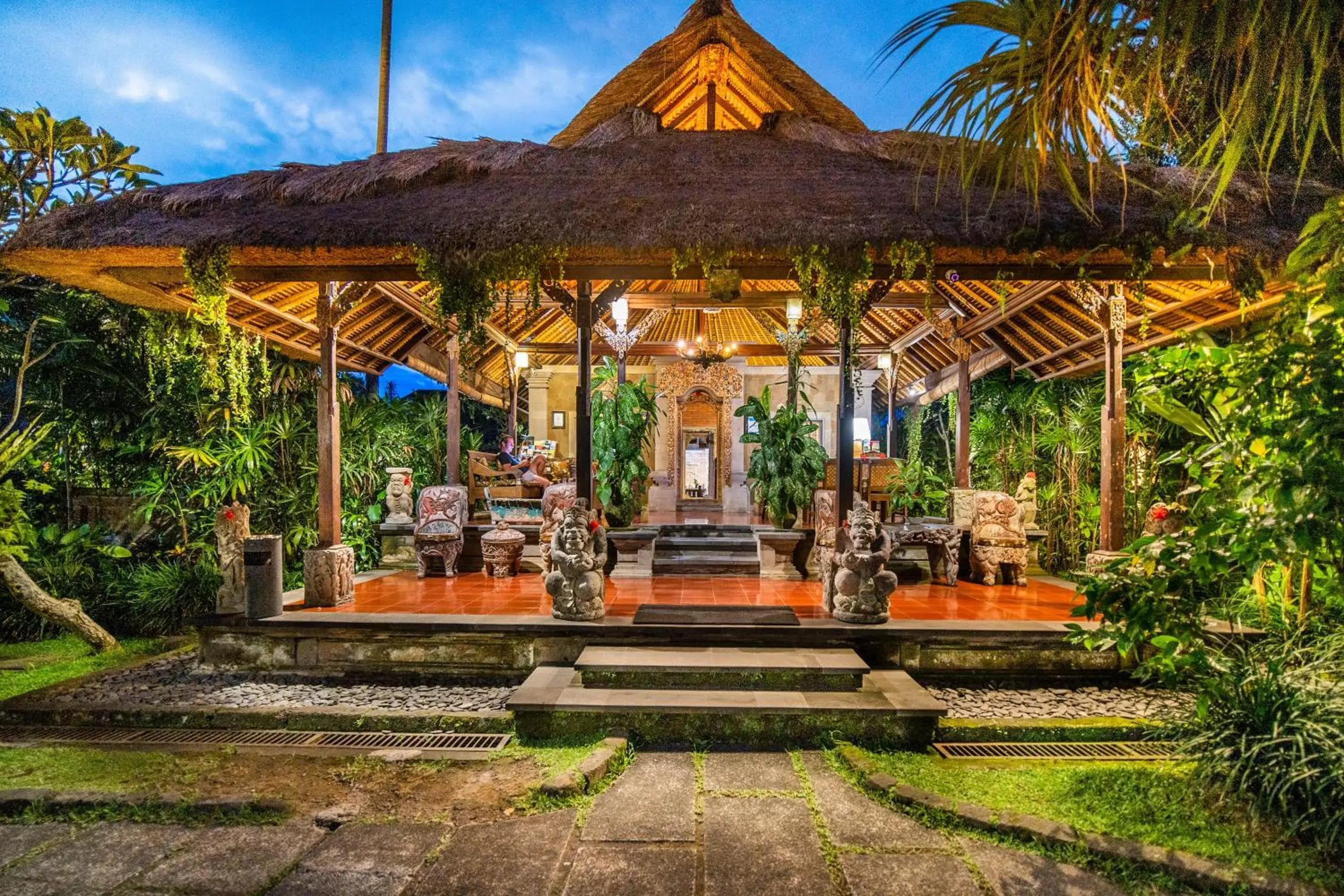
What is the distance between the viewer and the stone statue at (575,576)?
17.1 feet

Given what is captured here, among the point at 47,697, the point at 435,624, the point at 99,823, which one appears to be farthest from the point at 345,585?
the point at 99,823

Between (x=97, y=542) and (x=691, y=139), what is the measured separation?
7.62 metres

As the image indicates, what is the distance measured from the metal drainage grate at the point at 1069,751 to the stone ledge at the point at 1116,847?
0.83 meters

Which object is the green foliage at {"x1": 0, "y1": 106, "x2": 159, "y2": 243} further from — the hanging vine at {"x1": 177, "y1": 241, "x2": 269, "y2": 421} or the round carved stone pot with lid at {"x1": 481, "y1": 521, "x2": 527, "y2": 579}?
the round carved stone pot with lid at {"x1": 481, "y1": 521, "x2": 527, "y2": 579}

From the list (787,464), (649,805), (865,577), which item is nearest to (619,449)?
(787,464)

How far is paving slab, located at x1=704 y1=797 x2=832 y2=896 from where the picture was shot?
2.52 metres

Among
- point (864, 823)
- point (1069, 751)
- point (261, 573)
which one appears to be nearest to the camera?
point (864, 823)

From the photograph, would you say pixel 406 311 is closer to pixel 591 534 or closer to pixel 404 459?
pixel 404 459

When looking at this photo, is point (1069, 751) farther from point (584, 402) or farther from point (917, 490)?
point (917, 490)

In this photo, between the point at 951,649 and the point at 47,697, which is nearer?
the point at 47,697

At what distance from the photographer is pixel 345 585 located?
19.7 feet

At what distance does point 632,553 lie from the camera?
7.50 meters

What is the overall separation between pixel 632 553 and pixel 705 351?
4282 mm

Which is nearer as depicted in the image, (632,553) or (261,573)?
(261,573)
